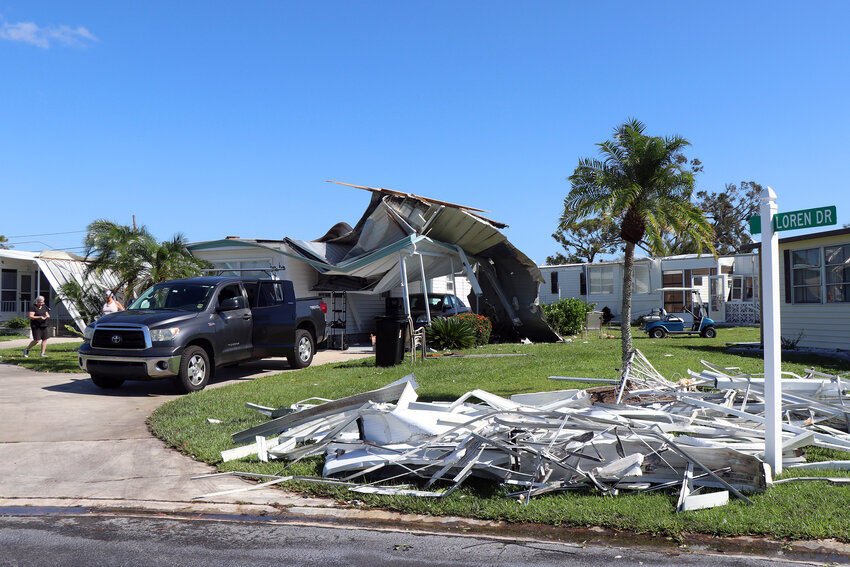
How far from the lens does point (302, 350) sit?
1411 centimetres

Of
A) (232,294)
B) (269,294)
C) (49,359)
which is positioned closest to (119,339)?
(232,294)

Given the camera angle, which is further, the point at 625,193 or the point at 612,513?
the point at 625,193

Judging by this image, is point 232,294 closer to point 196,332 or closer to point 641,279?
point 196,332

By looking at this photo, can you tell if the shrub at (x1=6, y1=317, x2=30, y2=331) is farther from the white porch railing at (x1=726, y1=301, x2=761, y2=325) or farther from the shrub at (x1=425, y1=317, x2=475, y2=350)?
the white porch railing at (x1=726, y1=301, x2=761, y2=325)

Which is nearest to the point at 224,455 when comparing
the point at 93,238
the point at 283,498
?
the point at 283,498

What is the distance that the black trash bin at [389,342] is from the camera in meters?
13.5

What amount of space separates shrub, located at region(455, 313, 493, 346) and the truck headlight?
932 centimetres

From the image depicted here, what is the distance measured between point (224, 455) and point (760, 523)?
14.7 ft

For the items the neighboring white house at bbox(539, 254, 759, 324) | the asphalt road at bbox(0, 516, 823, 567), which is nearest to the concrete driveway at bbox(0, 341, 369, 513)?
the asphalt road at bbox(0, 516, 823, 567)

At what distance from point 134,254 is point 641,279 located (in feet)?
73.4

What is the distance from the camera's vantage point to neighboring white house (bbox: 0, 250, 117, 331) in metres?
24.1

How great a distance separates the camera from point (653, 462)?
536 cm

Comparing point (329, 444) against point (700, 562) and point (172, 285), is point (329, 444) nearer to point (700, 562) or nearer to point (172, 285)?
point (700, 562)

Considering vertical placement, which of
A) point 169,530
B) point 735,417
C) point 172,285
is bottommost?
point 169,530
